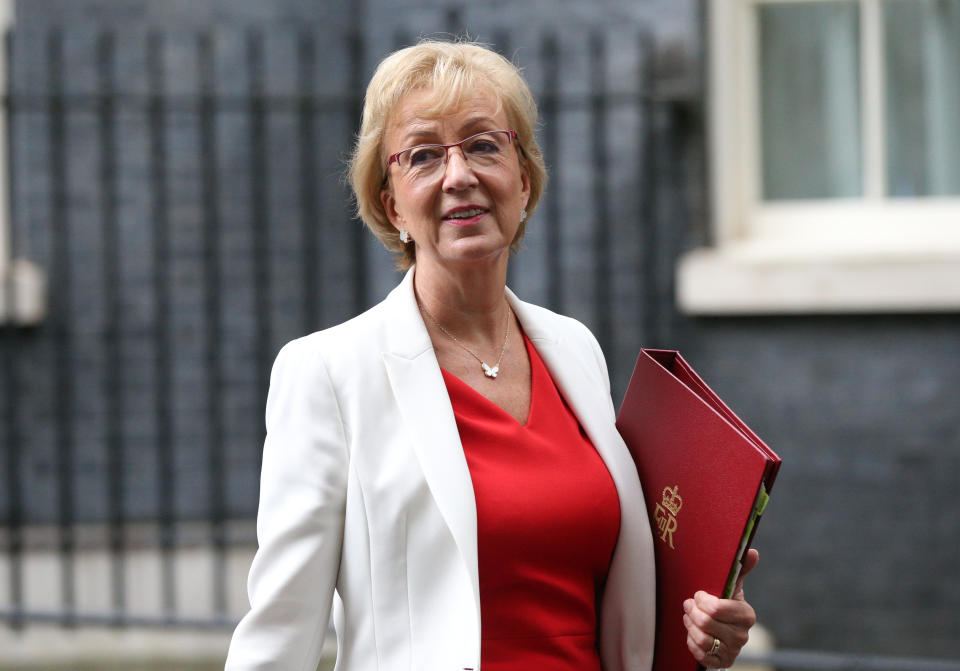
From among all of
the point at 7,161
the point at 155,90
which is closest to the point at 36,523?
the point at 7,161

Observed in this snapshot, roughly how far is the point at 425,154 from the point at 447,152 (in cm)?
4

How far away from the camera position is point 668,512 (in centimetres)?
223

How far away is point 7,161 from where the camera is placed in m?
5.79

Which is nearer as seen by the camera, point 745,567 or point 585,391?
point 745,567

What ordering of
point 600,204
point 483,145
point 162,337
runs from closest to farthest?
1. point 483,145
2. point 600,204
3. point 162,337

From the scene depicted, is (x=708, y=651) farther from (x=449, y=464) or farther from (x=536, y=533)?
(x=449, y=464)

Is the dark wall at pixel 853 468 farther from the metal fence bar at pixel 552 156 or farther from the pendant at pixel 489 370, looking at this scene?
the pendant at pixel 489 370

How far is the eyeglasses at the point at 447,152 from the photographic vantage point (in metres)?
2.25

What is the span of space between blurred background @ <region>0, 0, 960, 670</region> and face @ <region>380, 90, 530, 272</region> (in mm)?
3071

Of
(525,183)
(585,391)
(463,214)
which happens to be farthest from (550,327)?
(463,214)

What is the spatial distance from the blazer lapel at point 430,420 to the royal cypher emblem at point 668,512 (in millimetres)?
371

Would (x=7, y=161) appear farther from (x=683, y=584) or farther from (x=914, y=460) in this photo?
(x=683, y=584)

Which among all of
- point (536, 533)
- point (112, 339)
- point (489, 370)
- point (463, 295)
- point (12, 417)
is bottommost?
point (12, 417)

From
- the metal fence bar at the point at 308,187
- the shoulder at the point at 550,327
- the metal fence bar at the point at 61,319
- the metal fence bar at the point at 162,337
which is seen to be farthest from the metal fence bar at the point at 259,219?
the shoulder at the point at 550,327
